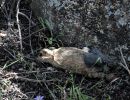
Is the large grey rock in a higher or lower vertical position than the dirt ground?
higher

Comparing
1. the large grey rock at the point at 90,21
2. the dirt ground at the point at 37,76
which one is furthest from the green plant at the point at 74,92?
the large grey rock at the point at 90,21

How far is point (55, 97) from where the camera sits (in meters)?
2.28

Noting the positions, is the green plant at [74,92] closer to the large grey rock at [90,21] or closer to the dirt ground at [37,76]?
the dirt ground at [37,76]

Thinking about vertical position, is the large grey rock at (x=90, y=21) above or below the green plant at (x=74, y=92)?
above

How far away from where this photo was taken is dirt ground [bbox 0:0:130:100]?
2324 mm

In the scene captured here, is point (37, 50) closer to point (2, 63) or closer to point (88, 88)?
point (2, 63)

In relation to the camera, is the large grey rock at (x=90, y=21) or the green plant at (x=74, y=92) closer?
the green plant at (x=74, y=92)

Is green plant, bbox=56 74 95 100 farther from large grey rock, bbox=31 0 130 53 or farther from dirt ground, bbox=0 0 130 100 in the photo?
large grey rock, bbox=31 0 130 53

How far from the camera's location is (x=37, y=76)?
2436 mm

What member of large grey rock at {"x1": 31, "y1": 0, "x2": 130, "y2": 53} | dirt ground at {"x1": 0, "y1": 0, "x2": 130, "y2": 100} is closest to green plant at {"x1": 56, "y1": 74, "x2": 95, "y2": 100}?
dirt ground at {"x1": 0, "y1": 0, "x2": 130, "y2": 100}

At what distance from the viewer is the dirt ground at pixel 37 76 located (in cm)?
232

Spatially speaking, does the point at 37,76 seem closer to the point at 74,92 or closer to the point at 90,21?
the point at 74,92

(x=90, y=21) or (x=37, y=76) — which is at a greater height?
(x=90, y=21)

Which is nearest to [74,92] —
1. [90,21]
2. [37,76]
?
[37,76]
